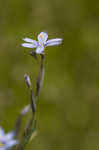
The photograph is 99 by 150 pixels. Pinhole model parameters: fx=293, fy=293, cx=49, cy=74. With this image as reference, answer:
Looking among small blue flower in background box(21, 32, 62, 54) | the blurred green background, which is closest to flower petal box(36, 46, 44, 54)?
small blue flower in background box(21, 32, 62, 54)

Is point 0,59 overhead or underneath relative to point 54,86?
overhead

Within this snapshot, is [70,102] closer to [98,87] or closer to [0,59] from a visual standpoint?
[98,87]

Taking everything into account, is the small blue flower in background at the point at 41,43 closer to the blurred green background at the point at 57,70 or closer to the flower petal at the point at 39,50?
the flower petal at the point at 39,50

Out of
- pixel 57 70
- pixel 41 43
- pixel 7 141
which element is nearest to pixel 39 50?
pixel 41 43

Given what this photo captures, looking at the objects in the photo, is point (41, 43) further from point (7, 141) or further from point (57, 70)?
point (57, 70)

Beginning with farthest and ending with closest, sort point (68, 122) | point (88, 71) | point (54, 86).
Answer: point (88, 71), point (54, 86), point (68, 122)

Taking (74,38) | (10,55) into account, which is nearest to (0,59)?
(10,55)

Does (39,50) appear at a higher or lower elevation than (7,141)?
higher

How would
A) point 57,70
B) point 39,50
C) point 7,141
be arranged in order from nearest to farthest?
1. point 39,50
2. point 7,141
3. point 57,70
